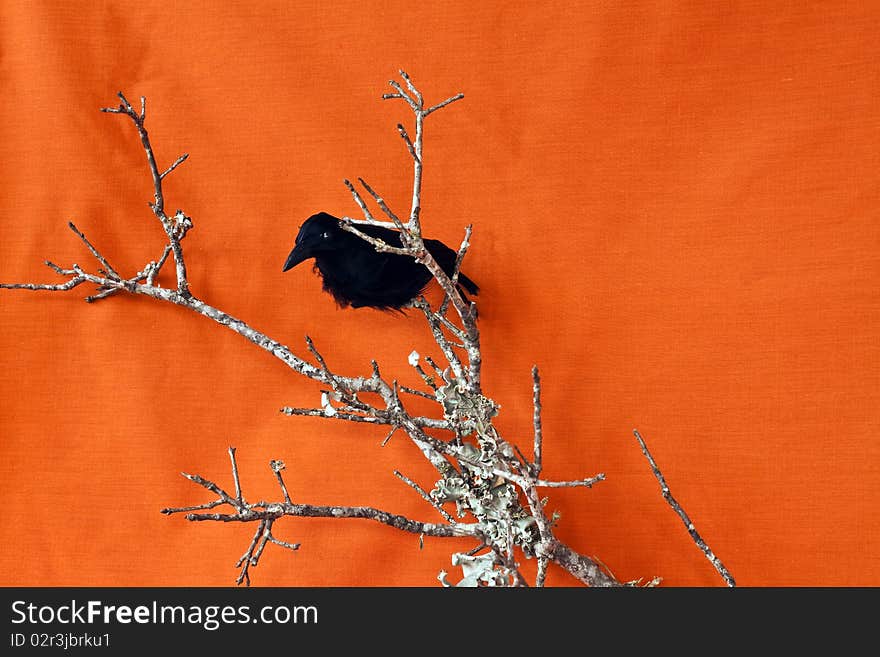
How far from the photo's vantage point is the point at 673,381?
2.27 ft

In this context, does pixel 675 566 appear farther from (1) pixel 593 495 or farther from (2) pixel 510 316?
(2) pixel 510 316

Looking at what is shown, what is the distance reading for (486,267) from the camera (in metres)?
0.73

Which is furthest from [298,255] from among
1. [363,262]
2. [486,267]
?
[486,267]

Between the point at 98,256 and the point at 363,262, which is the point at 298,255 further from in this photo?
the point at 98,256

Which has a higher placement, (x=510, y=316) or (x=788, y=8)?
(x=788, y=8)

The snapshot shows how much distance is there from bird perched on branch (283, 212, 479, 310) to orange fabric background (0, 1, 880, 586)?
0.06 m

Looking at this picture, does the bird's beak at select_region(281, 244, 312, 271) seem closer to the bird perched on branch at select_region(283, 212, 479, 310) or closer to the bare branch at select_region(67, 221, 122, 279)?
the bird perched on branch at select_region(283, 212, 479, 310)

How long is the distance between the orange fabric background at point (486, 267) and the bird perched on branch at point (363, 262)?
0.18 feet

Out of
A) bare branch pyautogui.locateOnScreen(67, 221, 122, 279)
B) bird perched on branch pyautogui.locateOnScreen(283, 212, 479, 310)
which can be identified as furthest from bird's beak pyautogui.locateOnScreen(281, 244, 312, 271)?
bare branch pyautogui.locateOnScreen(67, 221, 122, 279)

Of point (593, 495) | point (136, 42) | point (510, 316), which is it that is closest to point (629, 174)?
point (510, 316)

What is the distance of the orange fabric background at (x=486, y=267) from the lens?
26.4 inches

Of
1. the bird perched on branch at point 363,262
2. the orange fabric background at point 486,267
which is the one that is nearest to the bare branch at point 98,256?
the orange fabric background at point 486,267

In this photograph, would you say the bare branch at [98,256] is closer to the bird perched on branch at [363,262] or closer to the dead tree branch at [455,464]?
the dead tree branch at [455,464]
